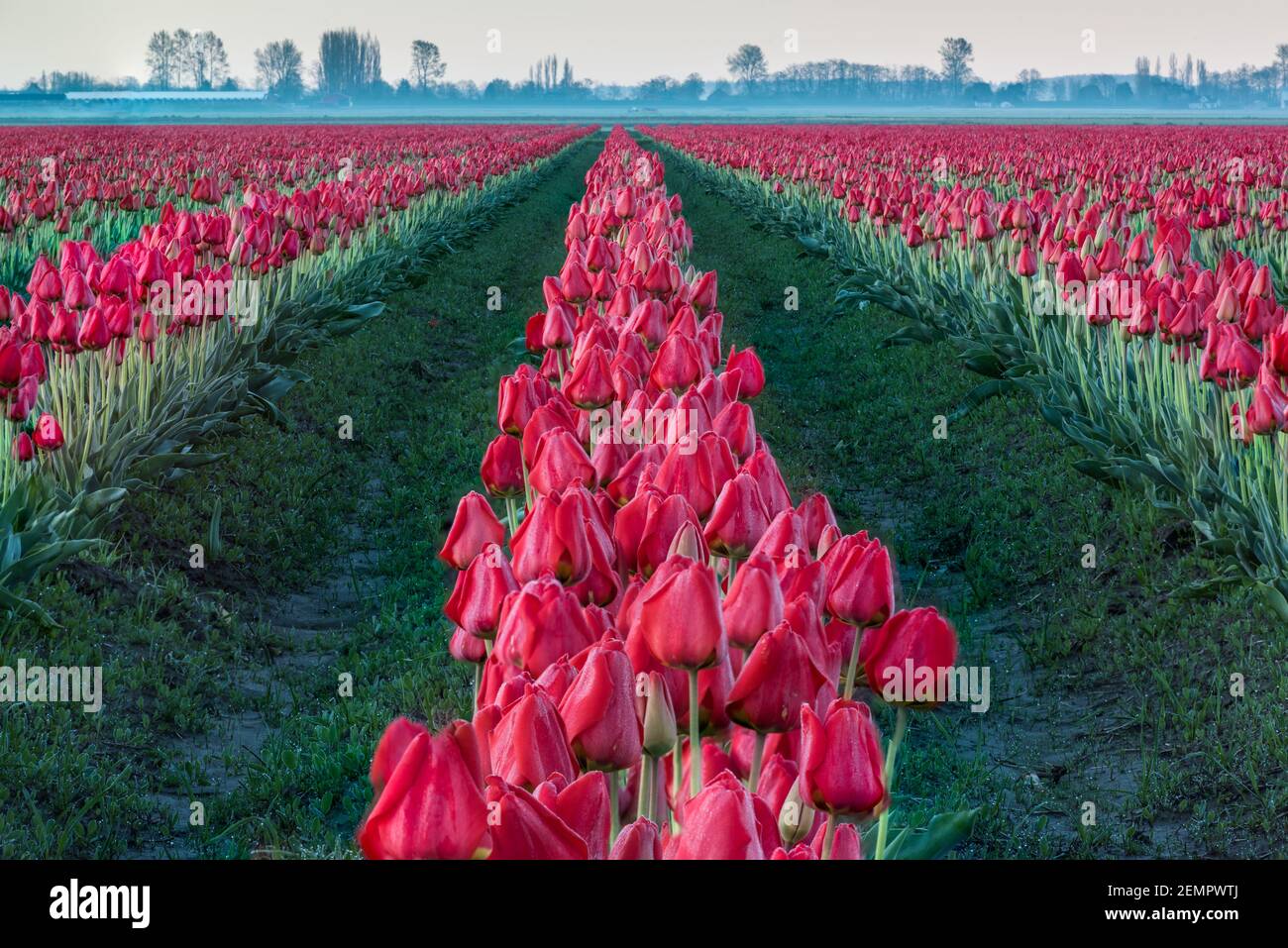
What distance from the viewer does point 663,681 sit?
1.56 m

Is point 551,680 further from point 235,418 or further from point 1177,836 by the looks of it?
point 235,418

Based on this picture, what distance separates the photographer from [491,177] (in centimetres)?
2414

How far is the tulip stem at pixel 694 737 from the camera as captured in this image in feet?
5.14

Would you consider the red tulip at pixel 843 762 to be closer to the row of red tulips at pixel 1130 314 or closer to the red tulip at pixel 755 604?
the red tulip at pixel 755 604

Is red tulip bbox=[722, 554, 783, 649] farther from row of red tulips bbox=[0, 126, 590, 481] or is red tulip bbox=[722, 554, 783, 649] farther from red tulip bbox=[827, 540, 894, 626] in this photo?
row of red tulips bbox=[0, 126, 590, 481]

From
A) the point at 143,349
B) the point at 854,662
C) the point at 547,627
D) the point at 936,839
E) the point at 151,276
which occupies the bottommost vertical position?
the point at 936,839

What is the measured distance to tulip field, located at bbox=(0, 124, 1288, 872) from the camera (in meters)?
1.54

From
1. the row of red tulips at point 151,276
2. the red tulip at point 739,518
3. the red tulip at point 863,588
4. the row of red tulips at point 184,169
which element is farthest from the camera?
the row of red tulips at point 184,169

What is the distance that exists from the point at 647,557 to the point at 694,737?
0.44 m

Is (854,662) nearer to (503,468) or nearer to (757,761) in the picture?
(757,761)

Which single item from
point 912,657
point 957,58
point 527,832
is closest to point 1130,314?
point 912,657

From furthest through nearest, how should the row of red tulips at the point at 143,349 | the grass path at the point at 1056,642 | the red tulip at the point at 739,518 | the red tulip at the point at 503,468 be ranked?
1. the row of red tulips at the point at 143,349
2. the grass path at the point at 1056,642
3. the red tulip at the point at 503,468
4. the red tulip at the point at 739,518

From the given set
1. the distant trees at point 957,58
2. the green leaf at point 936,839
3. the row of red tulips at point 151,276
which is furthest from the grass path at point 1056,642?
the distant trees at point 957,58

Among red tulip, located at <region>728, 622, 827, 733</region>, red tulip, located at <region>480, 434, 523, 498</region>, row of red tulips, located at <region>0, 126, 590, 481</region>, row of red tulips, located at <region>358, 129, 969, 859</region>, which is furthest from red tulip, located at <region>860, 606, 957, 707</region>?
row of red tulips, located at <region>0, 126, 590, 481</region>
